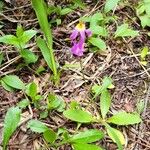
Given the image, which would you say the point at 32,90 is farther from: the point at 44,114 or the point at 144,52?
the point at 144,52

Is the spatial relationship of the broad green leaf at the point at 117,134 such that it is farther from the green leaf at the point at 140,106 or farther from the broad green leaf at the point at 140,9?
the broad green leaf at the point at 140,9

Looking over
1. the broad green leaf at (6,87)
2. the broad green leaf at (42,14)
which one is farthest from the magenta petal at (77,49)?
the broad green leaf at (6,87)

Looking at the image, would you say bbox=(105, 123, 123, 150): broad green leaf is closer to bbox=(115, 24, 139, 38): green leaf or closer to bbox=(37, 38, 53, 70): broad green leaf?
bbox=(37, 38, 53, 70): broad green leaf

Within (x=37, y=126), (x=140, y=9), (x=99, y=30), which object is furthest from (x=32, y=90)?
(x=140, y=9)

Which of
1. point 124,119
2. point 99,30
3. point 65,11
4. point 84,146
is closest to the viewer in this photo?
point 84,146

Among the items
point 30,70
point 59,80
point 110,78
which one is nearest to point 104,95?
point 110,78
